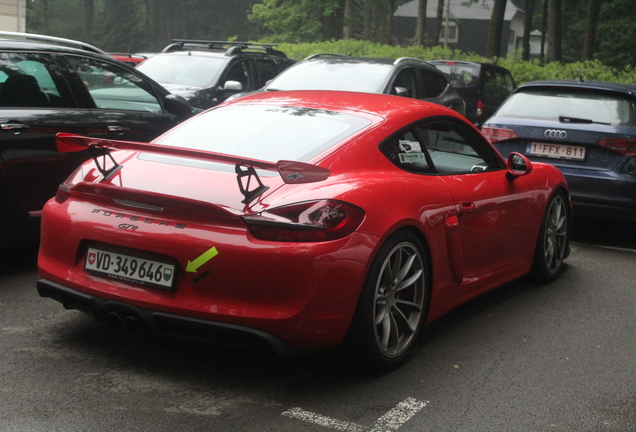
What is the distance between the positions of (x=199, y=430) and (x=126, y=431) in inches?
11.6

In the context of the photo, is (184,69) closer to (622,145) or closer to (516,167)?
(622,145)

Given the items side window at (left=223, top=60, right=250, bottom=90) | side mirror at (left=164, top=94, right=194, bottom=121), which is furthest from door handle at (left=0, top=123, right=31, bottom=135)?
side window at (left=223, top=60, right=250, bottom=90)

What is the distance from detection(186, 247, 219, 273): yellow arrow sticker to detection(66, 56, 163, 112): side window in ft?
10.6

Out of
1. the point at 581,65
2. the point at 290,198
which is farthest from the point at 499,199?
→ the point at 581,65

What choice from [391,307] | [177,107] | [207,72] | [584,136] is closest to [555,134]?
[584,136]

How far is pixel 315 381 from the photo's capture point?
4.06 metres

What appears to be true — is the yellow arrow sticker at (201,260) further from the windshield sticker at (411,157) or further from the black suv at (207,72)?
the black suv at (207,72)

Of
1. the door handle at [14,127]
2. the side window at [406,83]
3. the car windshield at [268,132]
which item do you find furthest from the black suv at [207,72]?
the car windshield at [268,132]

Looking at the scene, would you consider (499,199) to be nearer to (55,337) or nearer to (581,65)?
(55,337)

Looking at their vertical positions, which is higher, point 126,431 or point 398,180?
point 398,180

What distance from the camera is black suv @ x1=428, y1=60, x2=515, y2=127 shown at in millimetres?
17625

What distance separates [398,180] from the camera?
4.33 meters

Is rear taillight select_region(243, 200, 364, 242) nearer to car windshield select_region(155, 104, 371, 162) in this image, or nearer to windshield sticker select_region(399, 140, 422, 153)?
car windshield select_region(155, 104, 371, 162)

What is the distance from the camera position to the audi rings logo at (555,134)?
817 centimetres
